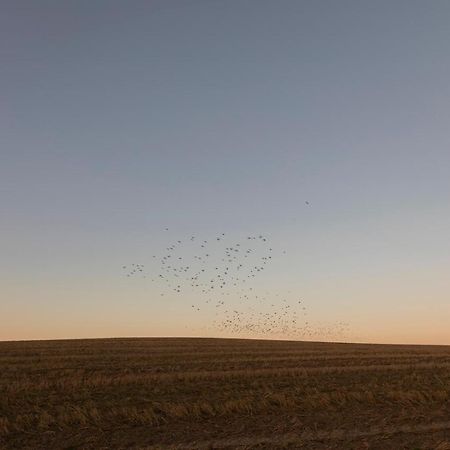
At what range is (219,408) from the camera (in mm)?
14242

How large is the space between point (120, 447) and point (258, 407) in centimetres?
429

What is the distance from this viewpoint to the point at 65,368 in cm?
2255

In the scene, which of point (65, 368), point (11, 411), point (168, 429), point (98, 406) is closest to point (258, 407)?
point (168, 429)

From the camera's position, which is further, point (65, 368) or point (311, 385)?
point (65, 368)

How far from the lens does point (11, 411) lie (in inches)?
550

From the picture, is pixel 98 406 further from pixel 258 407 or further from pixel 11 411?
pixel 258 407

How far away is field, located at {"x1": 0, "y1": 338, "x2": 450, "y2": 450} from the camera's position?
39.0 ft

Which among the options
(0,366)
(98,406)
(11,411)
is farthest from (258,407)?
(0,366)

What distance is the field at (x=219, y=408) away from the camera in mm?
11898

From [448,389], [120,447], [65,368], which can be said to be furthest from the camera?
[65,368]

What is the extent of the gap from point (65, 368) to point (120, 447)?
1204 centimetres

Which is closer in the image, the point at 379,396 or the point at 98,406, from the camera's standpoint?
the point at 98,406

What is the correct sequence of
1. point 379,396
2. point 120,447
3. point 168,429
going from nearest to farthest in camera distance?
point 120,447 < point 168,429 < point 379,396

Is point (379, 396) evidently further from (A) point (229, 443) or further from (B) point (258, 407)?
(A) point (229, 443)
